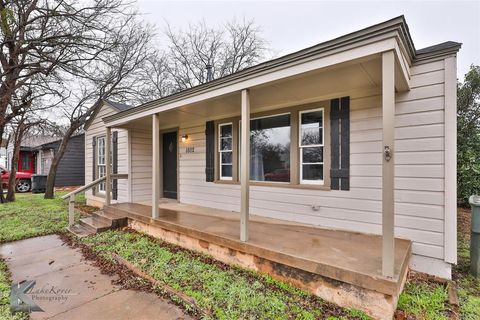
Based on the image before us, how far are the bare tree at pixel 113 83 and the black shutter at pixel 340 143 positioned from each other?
9.30 m

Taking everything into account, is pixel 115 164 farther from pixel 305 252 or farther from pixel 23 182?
pixel 23 182

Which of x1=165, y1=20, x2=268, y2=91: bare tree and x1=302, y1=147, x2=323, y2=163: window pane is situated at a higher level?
x1=165, y1=20, x2=268, y2=91: bare tree

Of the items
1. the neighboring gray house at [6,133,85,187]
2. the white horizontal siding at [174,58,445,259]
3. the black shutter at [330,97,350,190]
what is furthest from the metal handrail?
the neighboring gray house at [6,133,85,187]

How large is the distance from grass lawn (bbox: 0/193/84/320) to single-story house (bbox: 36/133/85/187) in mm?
7681

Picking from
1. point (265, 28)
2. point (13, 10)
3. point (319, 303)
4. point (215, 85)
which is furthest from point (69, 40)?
point (265, 28)

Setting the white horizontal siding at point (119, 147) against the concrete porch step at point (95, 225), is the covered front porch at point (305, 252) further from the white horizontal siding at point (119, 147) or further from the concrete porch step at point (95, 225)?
the white horizontal siding at point (119, 147)

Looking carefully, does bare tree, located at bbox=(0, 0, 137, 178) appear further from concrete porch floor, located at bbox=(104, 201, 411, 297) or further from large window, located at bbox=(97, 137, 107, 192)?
concrete porch floor, located at bbox=(104, 201, 411, 297)

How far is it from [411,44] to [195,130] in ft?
14.2

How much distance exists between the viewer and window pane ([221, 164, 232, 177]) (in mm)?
5109

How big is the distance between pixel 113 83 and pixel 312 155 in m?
9.85

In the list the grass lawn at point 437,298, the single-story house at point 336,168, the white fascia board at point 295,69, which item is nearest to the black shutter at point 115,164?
the single-story house at point 336,168

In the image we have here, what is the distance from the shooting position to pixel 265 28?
13953 millimetres

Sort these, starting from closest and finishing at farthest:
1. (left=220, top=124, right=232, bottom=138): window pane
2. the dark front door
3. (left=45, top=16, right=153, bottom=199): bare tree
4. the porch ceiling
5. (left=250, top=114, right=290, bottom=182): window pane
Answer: the porch ceiling
(left=250, top=114, right=290, bottom=182): window pane
(left=220, top=124, right=232, bottom=138): window pane
the dark front door
(left=45, top=16, right=153, bottom=199): bare tree

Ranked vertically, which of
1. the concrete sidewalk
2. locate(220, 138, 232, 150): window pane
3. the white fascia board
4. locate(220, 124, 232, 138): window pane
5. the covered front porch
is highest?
the white fascia board
